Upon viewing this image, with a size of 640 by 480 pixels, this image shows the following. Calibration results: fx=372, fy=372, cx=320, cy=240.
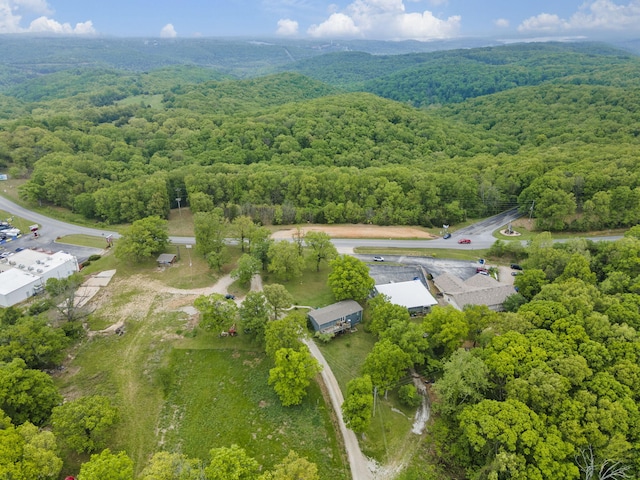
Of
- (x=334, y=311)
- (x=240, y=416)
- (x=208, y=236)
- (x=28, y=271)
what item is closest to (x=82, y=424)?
(x=240, y=416)

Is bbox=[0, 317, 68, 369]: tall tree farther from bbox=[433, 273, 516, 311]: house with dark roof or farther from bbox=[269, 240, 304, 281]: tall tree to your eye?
bbox=[433, 273, 516, 311]: house with dark roof

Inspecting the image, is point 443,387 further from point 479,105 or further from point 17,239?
point 479,105

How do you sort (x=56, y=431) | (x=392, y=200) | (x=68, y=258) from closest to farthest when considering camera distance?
(x=56, y=431)
(x=68, y=258)
(x=392, y=200)

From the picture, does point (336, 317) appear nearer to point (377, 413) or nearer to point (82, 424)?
point (377, 413)

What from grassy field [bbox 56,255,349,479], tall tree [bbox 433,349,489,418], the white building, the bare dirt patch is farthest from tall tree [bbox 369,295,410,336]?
the white building

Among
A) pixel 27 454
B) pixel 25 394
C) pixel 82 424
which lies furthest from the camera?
pixel 25 394

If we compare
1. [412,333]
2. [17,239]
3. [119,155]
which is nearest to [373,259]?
[412,333]
